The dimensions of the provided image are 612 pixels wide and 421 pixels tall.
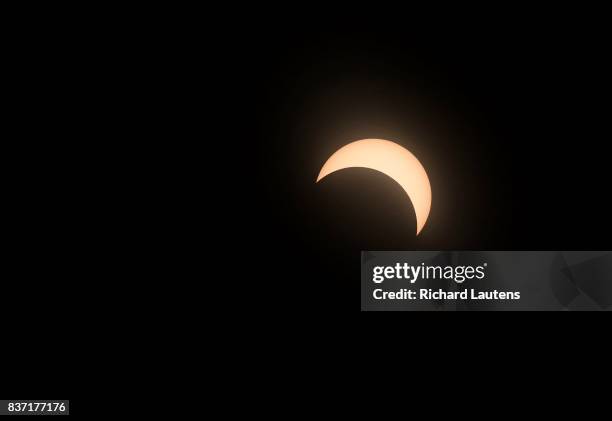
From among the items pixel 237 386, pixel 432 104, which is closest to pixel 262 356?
pixel 237 386

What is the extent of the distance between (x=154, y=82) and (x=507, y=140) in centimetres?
203

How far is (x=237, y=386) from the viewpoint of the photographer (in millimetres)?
3090

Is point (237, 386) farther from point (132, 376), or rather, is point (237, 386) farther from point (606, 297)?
point (606, 297)

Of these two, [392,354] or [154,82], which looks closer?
[392,354]

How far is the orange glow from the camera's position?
301cm

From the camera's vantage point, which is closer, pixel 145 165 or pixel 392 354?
pixel 392 354

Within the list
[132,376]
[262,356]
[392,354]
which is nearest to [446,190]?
[392,354]

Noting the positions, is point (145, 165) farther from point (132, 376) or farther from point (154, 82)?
point (132, 376)

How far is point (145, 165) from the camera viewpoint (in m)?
3.28

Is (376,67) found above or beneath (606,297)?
above

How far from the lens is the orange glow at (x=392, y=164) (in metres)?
3.01

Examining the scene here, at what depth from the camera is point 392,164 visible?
3.05m

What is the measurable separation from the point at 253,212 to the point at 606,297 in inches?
77.0

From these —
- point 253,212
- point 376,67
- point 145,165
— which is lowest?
point 253,212
